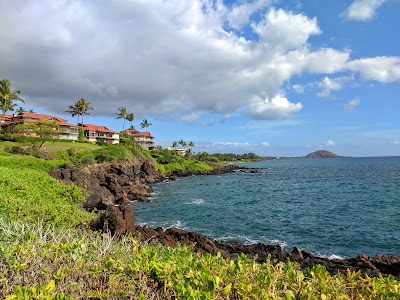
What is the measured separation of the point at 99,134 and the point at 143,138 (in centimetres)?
2275

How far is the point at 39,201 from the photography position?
2030 centimetres

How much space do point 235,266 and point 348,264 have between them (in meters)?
15.6

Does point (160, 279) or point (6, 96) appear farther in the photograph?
point (6, 96)

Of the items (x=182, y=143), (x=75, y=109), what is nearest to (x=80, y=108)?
(x=75, y=109)

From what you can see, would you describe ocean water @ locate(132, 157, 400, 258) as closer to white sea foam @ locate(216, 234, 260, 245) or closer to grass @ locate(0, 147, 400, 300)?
white sea foam @ locate(216, 234, 260, 245)

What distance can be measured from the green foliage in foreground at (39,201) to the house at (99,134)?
267ft

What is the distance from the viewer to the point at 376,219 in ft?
101

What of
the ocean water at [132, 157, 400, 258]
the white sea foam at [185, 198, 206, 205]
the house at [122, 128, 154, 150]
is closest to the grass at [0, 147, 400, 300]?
the ocean water at [132, 157, 400, 258]

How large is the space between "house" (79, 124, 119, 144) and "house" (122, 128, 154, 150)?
12140 mm

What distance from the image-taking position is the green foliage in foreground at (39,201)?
15.6 metres

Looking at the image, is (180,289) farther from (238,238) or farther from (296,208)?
(296,208)

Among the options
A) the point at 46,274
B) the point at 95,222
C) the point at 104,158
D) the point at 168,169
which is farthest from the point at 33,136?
the point at 46,274

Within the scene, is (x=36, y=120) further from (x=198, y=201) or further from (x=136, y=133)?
(x=198, y=201)

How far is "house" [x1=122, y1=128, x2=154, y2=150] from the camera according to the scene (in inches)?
4974
